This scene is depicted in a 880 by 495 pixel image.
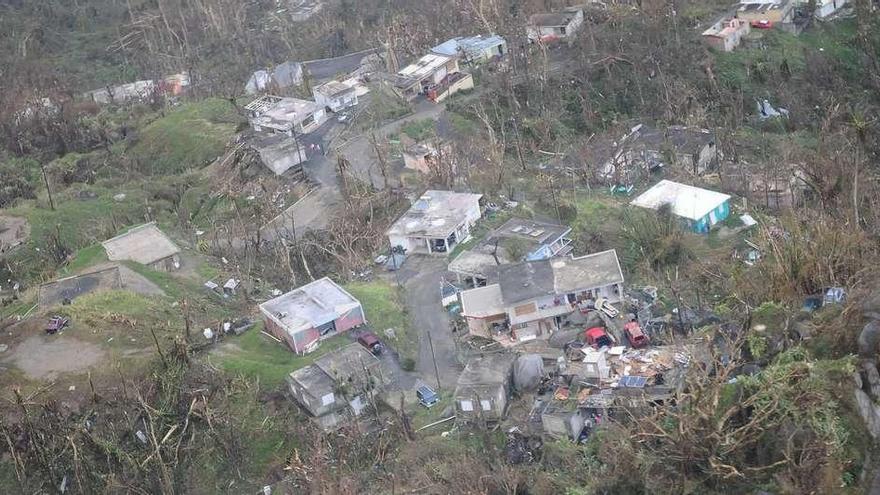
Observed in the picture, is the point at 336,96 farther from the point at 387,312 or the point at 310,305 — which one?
the point at 310,305

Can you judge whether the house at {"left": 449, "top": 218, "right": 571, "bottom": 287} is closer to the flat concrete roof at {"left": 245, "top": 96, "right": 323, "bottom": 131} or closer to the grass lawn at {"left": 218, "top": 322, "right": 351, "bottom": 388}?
the grass lawn at {"left": 218, "top": 322, "right": 351, "bottom": 388}

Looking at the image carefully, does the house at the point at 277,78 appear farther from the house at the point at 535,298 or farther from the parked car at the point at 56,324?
the house at the point at 535,298

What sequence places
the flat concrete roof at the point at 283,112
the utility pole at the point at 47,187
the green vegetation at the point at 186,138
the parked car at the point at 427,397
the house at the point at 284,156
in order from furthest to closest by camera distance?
the green vegetation at the point at 186,138 → the flat concrete roof at the point at 283,112 → the house at the point at 284,156 → the utility pole at the point at 47,187 → the parked car at the point at 427,397

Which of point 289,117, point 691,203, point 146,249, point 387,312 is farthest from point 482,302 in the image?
point 289,117

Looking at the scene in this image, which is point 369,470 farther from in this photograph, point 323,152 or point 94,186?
point 94,186

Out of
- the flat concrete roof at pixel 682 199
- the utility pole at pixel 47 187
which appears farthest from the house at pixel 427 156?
the utility pole at pixel 47 187

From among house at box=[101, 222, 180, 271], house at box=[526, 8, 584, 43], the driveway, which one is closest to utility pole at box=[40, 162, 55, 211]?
house at box=[101, 222, 180, 271]

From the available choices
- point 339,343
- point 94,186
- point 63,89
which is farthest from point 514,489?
point 63,89
